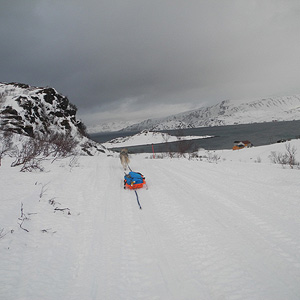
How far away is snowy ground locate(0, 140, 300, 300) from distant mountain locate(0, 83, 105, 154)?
85.3 feet

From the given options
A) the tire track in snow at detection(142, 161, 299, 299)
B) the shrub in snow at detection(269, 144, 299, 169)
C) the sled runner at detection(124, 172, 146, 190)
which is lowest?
the shrub in snow at detection(269, 144, 299, 169)

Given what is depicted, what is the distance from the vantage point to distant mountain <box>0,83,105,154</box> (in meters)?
25.8

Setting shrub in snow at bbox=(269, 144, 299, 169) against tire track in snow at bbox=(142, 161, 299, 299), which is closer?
tire track in snow at bbox=(142, 161, 299, 299)

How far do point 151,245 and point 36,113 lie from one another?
38.8 metres

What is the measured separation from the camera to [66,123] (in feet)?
125

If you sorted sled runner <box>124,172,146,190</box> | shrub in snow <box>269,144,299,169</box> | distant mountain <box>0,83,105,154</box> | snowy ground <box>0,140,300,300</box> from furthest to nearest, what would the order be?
distant mountain <box>0,83,105,154</box>, shrub in snow <box>269,144,299,169</box>, sled runner <box>124,172,146,190</box>, snowy ground <box>0,140,300,300</box>

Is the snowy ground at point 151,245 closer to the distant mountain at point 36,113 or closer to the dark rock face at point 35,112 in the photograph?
the distant mountain at point 36,113

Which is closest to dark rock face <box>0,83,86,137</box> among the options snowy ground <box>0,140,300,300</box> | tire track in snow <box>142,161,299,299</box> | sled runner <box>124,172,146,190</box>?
sled runner <box>124,172,146,190</box>

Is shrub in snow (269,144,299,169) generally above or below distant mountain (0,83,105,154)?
below

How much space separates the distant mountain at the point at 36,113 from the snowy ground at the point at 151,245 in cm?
2598

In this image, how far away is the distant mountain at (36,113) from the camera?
84.7ft

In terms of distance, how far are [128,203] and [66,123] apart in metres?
39.6

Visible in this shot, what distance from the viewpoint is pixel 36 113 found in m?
32.2

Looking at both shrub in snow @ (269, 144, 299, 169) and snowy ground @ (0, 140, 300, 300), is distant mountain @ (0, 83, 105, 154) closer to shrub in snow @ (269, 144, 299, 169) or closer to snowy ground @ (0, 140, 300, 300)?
snowy ground @ (0, 140, 300, 300)
